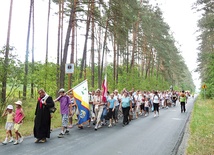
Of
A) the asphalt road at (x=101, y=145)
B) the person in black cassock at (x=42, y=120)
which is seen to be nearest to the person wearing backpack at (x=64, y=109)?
the asphalt road at (x=101, y=145)

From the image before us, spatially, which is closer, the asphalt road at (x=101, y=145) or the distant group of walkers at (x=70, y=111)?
the asphalt road at (x=101, y=145)

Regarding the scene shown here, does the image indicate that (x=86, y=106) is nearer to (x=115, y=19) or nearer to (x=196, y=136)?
(x=196, y=136)

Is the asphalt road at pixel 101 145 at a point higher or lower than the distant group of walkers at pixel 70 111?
lower

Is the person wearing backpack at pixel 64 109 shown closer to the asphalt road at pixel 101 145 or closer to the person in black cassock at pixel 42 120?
the asphalt road at pixel 101 145

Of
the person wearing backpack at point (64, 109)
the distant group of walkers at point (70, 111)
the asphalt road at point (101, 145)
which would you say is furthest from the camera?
the person wearing backpack at point (64, 109)

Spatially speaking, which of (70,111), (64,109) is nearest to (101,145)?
(64,109)

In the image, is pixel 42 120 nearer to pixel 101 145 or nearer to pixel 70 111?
pixel 101 145

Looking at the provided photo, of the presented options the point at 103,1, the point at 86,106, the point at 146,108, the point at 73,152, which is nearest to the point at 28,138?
the point at 73,152

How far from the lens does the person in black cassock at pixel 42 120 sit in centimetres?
962

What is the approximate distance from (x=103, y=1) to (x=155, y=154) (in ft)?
35.8

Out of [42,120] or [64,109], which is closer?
[42,120]

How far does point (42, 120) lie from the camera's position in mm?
9812

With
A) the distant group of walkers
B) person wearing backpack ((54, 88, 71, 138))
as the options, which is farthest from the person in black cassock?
person wearing backpack ((54, 88, 71, 138))

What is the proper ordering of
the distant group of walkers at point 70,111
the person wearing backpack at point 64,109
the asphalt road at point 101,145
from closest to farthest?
the asphalt road at point 101,145 < the distant group of walkers at point 70,111 < the person wearing backpack at point 64,109
